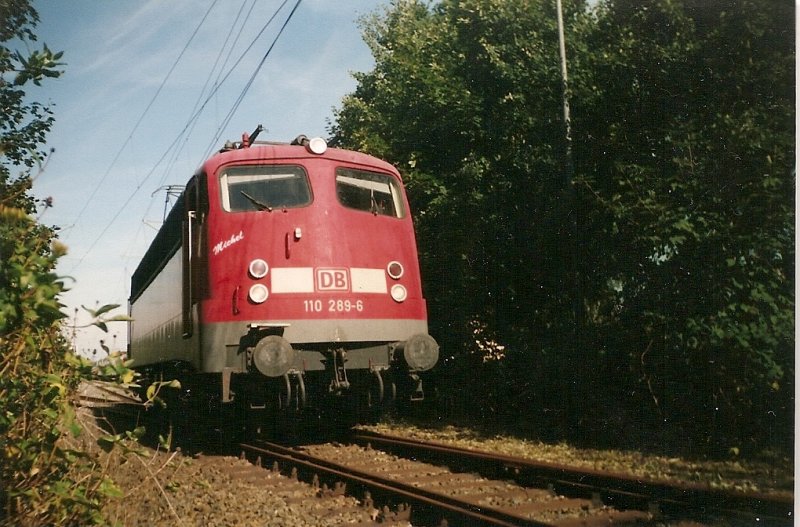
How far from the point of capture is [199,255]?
795cm

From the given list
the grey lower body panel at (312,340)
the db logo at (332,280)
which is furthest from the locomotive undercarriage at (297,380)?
the db logo at (332,280)

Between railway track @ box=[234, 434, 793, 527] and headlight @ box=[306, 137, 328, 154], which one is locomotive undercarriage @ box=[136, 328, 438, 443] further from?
headlight @ box=[306, 137, 328, 154]

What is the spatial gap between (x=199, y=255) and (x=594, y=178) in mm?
4727

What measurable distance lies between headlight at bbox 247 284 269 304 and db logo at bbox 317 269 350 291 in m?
0.57

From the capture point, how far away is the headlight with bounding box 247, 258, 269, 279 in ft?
24.3

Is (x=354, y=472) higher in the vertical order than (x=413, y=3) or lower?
lower

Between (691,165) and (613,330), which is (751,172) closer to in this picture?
(691,165)

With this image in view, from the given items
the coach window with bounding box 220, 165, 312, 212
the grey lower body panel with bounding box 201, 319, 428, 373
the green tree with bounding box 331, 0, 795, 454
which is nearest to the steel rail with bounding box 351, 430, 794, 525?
the green tree with bounding box 331, 0, 795, 454

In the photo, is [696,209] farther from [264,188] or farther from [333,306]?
[264,188]

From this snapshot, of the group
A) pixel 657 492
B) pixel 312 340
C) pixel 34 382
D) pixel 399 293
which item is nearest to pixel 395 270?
pixel 399 293

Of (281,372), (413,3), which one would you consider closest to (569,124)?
(281,372)

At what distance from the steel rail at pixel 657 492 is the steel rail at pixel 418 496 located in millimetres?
1051

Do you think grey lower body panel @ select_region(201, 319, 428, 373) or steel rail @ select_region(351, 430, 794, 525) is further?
grey lower body panel @ select_region(201, 319, 428, 373)

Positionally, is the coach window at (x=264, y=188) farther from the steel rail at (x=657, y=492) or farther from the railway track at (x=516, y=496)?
the steel rail at (x=657, y=492)
